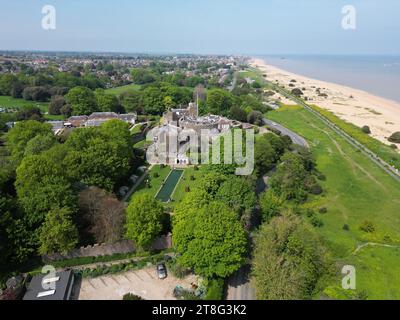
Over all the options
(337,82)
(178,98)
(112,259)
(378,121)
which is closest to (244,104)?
(178,98)

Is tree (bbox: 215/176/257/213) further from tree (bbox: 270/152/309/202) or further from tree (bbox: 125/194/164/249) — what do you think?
tree (bbox: 270/152/309/202)

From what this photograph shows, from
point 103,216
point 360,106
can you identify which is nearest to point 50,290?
point 103,216

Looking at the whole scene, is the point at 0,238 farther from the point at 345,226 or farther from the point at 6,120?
the point at 6,120

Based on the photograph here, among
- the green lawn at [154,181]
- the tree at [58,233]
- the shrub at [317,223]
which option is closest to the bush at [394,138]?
the shrub at [317,223]

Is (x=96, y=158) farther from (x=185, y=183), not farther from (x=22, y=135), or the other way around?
(x=22, y=135)

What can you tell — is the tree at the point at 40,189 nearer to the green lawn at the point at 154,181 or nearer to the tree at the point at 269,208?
the green lawn at the point at 154,181

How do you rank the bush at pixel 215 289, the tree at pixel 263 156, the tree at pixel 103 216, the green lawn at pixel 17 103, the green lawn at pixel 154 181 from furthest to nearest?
the green lawn at pixel 17 103, the tree at pixel 263 156, the green lawn at pixel 154 181, the tree at pixel 103 216, the bush at pixel 215 289

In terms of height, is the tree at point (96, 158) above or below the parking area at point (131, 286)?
above
